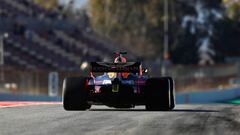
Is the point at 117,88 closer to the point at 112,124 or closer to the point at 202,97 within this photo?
the point at 112,124

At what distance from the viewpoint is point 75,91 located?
55.7ft

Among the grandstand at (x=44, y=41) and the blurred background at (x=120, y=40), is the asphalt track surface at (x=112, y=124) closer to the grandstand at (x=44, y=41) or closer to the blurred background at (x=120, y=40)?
the blurred background at (x=120, y=40)

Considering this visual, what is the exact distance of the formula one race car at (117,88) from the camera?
55.0ft

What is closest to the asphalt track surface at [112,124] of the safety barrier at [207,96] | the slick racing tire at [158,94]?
the slick racing tire at [158,94]

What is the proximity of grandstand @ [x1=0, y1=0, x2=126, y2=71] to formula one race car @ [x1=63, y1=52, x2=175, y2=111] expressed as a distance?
32.3 metres

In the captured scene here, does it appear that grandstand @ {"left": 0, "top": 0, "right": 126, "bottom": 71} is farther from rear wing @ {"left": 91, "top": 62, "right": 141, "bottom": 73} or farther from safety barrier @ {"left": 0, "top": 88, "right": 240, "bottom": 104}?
rear wing @ {"left": 91, "top": 62, "right": 141, "bottom": 73}

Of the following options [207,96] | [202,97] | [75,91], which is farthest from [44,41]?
[75,91]

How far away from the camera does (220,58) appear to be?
3501 inches

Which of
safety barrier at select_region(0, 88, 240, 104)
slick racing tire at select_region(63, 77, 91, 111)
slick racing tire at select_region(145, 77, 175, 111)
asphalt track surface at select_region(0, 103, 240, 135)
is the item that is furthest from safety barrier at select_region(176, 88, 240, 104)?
asphalt track surface at select_region(0, 103, 240, 135)

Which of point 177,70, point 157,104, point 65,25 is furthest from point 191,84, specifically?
point 157,104

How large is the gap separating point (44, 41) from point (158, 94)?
42874mm

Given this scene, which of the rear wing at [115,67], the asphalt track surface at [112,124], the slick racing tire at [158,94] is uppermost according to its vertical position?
the rear wing at [115,67]

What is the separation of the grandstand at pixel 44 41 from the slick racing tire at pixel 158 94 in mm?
32490

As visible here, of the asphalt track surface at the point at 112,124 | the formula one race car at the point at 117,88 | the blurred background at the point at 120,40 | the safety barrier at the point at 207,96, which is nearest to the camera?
the asphalt track surface at the point at 112,124
